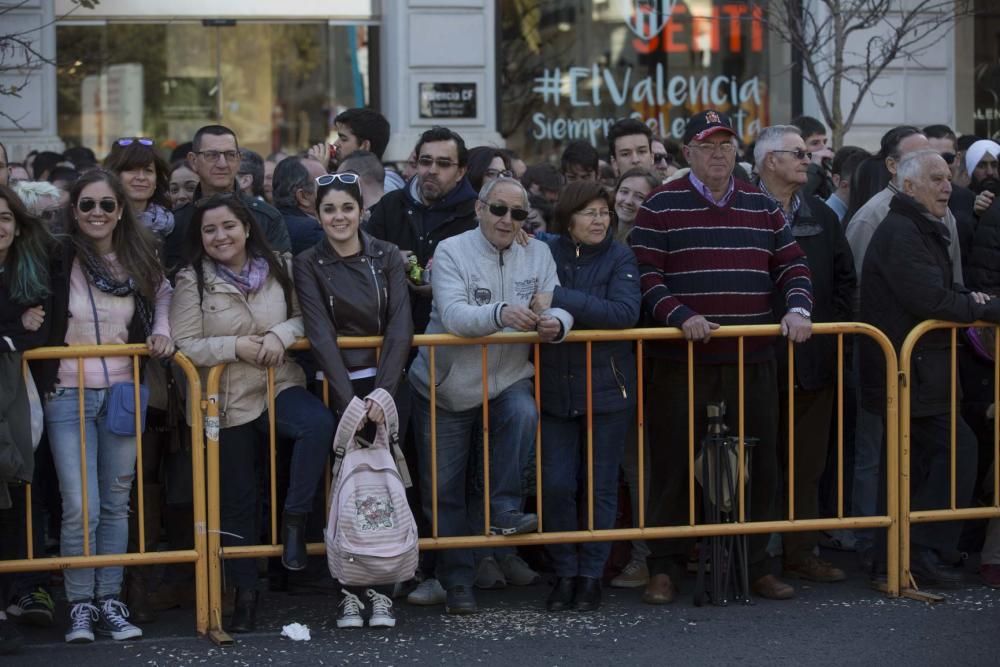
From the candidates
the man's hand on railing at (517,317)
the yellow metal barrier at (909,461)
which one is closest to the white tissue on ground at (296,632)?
the man's hand on railing at (517,317)

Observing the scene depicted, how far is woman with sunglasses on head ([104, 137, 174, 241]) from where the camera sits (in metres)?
7.75

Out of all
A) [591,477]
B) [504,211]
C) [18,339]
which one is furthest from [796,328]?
[18,339]

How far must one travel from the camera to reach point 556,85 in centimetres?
1545

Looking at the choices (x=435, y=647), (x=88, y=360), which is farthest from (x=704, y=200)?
(x=88, y=360)

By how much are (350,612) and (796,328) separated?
8.02ft

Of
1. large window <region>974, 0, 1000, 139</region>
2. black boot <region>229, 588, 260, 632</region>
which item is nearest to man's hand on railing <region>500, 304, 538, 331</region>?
black boot <region>229, 588, 260, 632</region>

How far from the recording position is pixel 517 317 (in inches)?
274

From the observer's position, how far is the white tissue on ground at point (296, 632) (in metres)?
6.84

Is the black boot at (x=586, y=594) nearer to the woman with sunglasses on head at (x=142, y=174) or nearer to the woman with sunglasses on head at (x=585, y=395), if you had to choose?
the woman with sunglasses on head at (x=585, y=395)

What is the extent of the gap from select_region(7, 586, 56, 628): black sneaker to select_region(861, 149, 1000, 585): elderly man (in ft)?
13.3

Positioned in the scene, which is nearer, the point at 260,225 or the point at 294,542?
the point at 294,542

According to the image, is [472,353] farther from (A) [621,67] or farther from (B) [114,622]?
(A) [621,67]

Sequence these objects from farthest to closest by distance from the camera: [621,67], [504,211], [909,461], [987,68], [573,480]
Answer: [987,68] < [621,67] < [909,461] < [573,480] < [504,211]

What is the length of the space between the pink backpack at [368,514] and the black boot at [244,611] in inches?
19.8
